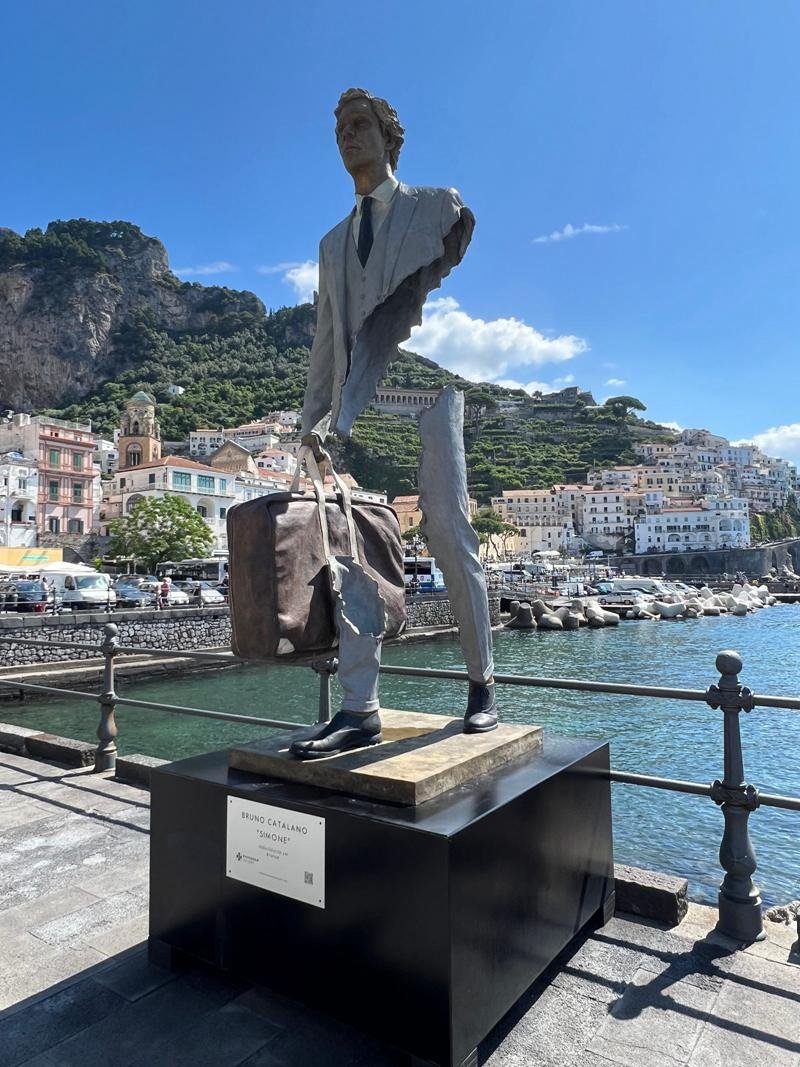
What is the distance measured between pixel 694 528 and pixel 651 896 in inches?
3941

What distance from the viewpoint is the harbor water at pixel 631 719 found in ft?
24.2

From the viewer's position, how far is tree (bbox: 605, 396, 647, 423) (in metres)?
140

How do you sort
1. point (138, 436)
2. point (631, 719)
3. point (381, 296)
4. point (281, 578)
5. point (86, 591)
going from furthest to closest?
point (138, 436) < point (86, 591) < point (631, 719) < point (381, 296) < point (281, 578)

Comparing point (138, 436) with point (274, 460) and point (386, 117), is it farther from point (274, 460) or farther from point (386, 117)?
point (386, 117)

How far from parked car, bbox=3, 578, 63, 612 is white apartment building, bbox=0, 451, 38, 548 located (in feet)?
65.9

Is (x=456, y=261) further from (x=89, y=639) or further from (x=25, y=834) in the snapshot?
(x=89, y=639)

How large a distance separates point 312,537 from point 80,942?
1.79 meters

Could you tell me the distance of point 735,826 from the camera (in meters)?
2.55


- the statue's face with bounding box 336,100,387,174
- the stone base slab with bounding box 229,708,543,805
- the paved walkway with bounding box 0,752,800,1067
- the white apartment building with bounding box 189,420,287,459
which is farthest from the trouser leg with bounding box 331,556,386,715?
the white apartment building with bounding box 189,420,287,459

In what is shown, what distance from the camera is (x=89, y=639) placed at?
22.3m

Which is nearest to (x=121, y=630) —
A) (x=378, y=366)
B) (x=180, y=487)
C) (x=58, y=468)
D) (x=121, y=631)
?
(x=121, y=631)

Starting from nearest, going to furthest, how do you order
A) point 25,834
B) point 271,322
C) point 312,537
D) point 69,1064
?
point 69,1064 → point 312,537 → point 25,834 → point 271,322

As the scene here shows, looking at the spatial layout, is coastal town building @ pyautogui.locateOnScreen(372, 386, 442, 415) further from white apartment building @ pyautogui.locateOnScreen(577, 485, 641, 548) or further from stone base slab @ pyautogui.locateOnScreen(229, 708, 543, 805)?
stone base slab @ pyautogui.locateOnScreen(229, 708, 543, 805)

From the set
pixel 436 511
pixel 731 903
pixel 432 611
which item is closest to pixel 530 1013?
pixel 731 903
